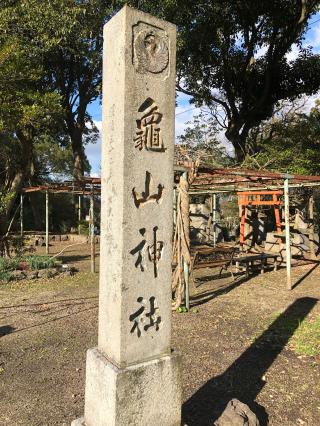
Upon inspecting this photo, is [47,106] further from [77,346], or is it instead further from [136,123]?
[136,123]

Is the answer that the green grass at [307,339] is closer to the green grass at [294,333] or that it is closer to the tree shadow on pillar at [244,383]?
the green grass at [294,333]

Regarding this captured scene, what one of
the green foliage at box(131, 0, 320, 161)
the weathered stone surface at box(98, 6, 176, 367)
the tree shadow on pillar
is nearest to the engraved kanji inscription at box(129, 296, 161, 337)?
the weathered stone surface at box(98, 6, 176, 367)

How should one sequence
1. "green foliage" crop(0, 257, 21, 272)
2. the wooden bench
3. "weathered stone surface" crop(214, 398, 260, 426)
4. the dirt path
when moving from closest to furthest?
"weathered stone surface" crop(214, 398, 260, 426) < the dirt path < "green foliage" crop(0, 257, 21, 272) < the wooden bench

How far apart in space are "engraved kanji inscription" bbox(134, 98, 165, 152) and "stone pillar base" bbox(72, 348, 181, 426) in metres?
1.56

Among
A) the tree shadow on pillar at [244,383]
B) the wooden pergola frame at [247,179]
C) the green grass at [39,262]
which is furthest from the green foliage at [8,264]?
the tree shadow on pillar at [244,383]

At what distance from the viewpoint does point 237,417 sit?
3055 millimetres

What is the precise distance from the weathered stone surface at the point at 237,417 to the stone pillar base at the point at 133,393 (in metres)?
0.43

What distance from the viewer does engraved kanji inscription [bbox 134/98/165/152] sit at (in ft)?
8.77

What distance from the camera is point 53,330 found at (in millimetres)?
5797

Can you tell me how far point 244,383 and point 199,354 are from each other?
2.89 feet

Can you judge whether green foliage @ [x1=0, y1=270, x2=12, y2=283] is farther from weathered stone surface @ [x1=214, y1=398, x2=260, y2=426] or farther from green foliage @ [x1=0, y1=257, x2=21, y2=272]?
weathered stone surface @ [x1=214, y1=398, x2=260, y2=426]

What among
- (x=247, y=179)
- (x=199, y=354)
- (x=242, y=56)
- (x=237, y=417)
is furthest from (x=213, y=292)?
(x=242, y=56)

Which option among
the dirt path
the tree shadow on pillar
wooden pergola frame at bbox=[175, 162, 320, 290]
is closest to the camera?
the tree shadow on pillar

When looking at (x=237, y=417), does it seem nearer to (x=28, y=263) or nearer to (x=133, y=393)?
(x=133, y=393)
